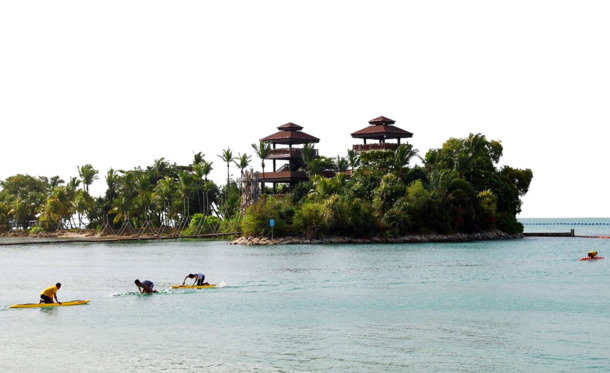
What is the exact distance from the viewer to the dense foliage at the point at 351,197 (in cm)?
9206

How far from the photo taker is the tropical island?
92312mm

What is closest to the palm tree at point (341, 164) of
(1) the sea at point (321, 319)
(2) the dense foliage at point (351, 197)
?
(2) the dense foliage at point (351, 197)

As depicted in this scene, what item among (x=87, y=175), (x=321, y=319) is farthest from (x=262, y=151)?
(x=321, y=319)

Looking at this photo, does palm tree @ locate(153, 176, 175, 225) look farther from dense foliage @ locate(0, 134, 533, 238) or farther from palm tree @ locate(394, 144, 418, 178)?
palm tree @ locate(394, 144, 418, 178)

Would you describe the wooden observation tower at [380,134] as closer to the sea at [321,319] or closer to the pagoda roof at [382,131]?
the pagoda roof at [382,131]

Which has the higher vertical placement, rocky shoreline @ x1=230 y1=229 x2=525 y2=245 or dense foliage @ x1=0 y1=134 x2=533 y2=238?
dense foliage @ x1=0 y1=134 x2=533 y2=238

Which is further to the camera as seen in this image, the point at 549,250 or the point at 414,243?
the point at 414,243

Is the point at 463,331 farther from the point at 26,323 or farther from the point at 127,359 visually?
the point at 26,323

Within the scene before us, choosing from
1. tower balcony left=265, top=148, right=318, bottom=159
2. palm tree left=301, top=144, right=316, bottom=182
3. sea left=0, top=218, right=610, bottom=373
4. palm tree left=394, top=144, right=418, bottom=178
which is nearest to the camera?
sea left=0, top=218, right=610, bottom=373

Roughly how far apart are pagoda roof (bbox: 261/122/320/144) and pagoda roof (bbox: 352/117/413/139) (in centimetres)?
722

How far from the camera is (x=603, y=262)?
6016 centimetres


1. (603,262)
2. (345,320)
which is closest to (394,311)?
(345,320)

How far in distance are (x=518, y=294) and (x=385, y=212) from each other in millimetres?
53208

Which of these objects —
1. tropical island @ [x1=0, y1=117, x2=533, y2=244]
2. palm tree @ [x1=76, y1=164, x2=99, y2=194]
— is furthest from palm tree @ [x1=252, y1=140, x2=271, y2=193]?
palm tree @ [x1=76, y1=164, x2=99, y2=194]
